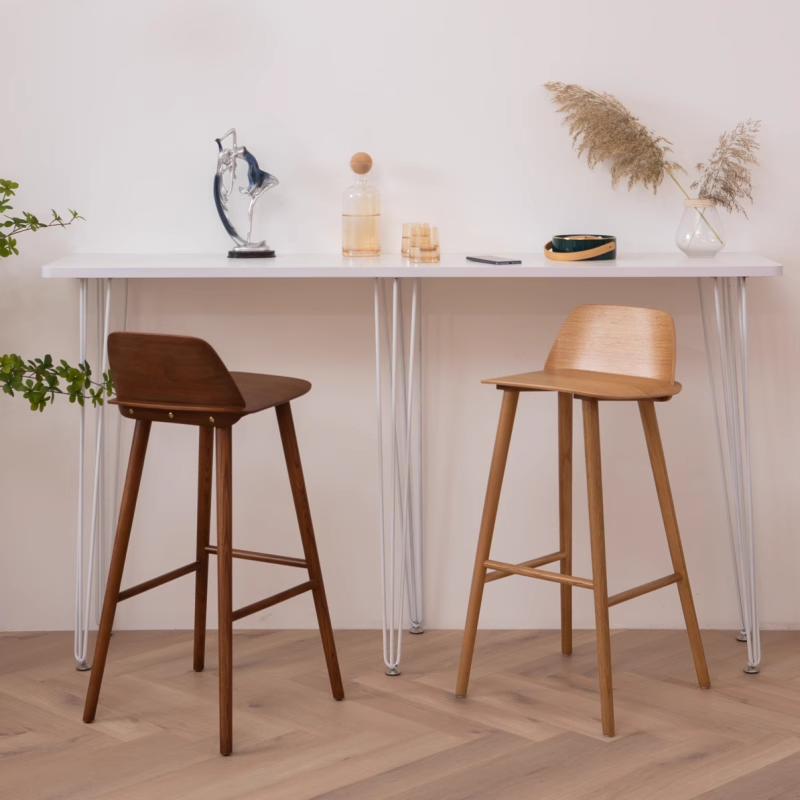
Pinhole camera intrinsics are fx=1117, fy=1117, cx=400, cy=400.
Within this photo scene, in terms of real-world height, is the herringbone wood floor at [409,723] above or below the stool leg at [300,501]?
below

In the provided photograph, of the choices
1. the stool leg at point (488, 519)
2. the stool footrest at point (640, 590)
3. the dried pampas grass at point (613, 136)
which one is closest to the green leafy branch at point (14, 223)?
the stool leg at point (488, 519)

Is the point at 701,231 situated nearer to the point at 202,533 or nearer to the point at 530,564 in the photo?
the point at 530,564

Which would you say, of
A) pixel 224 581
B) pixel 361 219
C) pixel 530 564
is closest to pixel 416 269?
pixel 361 219

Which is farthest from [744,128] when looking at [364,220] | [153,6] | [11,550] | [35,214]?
[11,550]

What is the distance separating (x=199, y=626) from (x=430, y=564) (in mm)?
729

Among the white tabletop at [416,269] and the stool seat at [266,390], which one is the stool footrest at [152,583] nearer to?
the stool seat at [266,390]

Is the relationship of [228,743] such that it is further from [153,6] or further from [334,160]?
[153,6]

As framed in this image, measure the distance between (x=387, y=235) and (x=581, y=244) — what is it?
23.6 inches

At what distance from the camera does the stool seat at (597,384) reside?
8.20ft

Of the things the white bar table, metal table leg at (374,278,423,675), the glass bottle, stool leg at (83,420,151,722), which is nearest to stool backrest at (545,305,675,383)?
the white bar table

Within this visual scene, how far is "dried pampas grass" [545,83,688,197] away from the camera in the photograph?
304 cm

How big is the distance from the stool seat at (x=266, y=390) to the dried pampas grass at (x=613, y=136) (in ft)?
3.52

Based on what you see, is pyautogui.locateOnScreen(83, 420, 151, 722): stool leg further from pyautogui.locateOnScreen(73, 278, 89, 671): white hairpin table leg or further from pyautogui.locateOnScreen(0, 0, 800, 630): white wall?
pyautogui.locateOnScreen(0, 0, 800, 630): white wall

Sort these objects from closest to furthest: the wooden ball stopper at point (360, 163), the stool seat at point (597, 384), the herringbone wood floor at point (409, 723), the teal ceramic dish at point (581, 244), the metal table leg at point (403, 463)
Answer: the herringbone wood floor at point (409, 723), the stool seat at point (597, 384), the teal ceramic dish at point (581, 244), the wooden ball stopper at point (360, 163), the metal table leg at point (403, 463)
